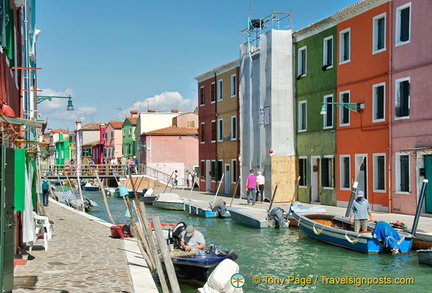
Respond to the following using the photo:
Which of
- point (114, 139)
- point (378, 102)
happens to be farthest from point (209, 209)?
point (114, 139)

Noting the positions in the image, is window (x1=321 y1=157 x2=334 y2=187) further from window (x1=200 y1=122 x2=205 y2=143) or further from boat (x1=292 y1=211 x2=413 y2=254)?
window (x1=200 y1=122 x2=205 y2=143)

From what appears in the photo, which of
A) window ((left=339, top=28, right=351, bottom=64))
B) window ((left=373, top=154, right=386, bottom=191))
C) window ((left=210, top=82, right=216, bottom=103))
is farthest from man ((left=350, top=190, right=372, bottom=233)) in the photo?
window ((left=210, top=82, right=216, bottom=103))

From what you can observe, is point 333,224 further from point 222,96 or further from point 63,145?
point 63,145

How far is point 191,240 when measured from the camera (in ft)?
42.5

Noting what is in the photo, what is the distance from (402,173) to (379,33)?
579 centimetres

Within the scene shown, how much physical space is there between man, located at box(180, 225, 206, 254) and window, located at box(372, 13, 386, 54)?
13879 mm

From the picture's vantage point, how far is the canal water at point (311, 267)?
12328 mm

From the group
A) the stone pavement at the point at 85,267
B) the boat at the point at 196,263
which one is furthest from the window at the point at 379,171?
the boat at the point at 196,263

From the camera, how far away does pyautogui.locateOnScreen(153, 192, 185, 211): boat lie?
31.9 metres

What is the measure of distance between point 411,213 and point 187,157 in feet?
132

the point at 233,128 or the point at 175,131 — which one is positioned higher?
the point at 175,131

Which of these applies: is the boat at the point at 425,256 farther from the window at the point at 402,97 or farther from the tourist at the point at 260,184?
the tourist at the point at 260,184

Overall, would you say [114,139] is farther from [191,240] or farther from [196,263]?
[196,263]

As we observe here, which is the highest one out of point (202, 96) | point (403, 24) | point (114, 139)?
point (403, 24)
